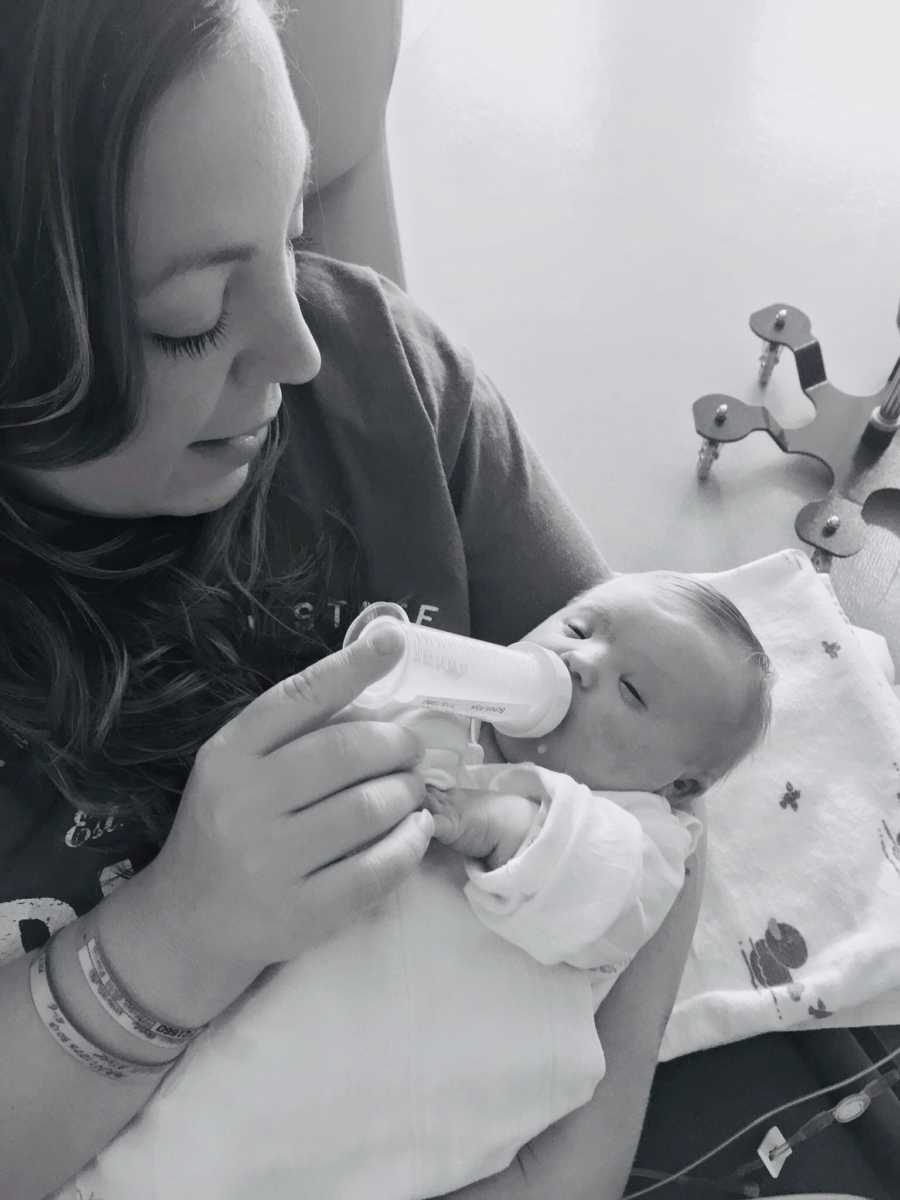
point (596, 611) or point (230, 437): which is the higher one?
point (230, 437)

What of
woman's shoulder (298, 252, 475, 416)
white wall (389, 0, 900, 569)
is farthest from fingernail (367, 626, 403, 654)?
white wall (389, 0, 900, 569)

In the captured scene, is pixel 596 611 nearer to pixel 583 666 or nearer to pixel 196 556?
pixel 583 666

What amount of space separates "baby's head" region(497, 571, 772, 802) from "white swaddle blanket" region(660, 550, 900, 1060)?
0.22 metres

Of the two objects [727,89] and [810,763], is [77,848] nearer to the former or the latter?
[810,763]

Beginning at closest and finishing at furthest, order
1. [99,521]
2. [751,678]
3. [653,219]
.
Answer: [99,521], [751,678], [653,219]

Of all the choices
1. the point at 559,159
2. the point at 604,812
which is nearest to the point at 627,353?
the point at 559,159

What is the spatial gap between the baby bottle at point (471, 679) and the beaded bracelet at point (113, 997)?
0.26 meters

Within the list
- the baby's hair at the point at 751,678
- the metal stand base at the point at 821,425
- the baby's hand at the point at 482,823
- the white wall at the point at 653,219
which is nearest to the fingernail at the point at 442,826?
the baby's hand at the point at 482,823

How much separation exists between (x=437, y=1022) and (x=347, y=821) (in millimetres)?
234

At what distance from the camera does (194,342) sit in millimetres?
641

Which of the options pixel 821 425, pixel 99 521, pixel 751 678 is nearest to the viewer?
pixel 99 521

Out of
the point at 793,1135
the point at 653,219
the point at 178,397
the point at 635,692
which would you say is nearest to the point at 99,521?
the point at 178,397

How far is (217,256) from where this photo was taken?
597 millimetres

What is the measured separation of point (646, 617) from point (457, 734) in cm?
28
